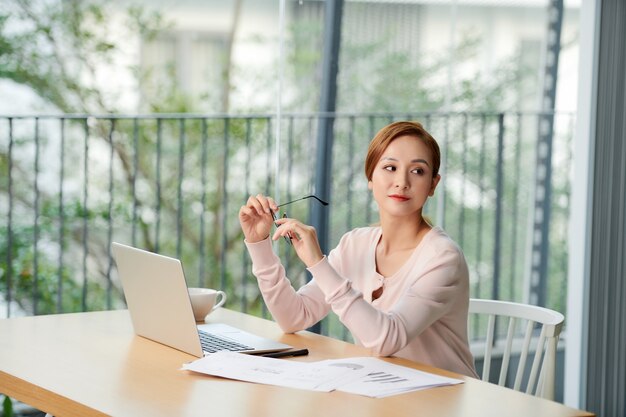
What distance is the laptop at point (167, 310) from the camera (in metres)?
1.99

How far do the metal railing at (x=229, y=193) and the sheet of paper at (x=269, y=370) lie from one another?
2051 mm

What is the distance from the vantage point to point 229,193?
498cm

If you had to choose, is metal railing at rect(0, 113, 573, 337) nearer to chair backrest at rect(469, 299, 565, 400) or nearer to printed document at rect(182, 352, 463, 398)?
chair backrest at rect(469, 299, 565, 400)

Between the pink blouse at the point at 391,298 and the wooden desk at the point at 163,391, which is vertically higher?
the pink blouse at the point at 391,298

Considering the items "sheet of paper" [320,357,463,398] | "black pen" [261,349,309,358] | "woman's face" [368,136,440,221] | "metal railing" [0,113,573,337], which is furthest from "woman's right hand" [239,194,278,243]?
"metal railing" [0,113,573,337]

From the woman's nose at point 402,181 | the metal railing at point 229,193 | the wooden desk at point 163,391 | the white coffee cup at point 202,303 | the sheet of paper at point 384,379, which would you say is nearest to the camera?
the wooden desk at point 163,391

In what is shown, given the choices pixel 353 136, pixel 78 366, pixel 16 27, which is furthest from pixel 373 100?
pixel 78 366

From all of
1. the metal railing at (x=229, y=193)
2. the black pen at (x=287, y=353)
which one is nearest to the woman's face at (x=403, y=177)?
the black pen at (x=287, y=353)

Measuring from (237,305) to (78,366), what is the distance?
305cm

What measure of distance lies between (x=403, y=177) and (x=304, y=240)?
0.31 metres

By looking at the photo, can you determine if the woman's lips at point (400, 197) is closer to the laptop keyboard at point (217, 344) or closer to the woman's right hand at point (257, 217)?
the woman's right hand at point (257, 217)

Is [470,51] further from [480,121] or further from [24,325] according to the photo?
[24,325]

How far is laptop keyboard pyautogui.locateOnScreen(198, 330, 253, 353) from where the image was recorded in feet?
6.76

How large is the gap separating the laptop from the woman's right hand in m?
0.23
